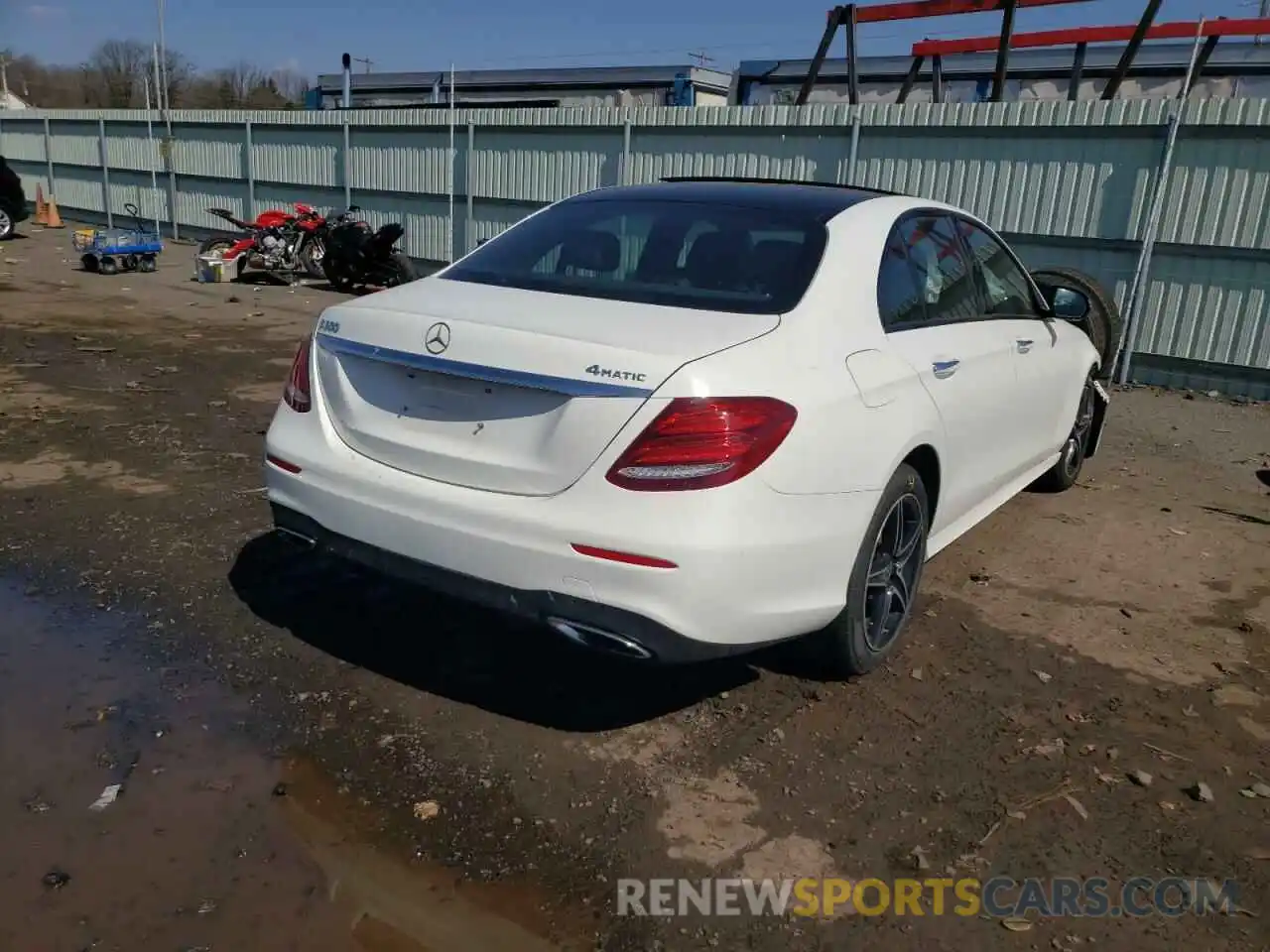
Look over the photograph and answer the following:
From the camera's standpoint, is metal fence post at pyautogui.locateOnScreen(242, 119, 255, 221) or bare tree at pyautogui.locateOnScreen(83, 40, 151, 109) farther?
bare tree at pyautogui.locateOnScreen(83, 40, 151, 109)

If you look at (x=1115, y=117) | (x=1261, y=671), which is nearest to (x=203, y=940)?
(x=1261, y=671)

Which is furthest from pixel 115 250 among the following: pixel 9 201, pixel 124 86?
pixel 124 86

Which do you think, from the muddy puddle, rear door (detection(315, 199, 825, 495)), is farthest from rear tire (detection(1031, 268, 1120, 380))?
the muddy puddle

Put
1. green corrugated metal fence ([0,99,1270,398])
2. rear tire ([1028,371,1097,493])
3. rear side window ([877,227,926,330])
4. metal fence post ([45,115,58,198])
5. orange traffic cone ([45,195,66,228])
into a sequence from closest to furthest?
1. rear side window ([877,227,926,330])
2. rear tire ([1028,371,1097,493])
3. green corrugated metal fence ([0,99,1270,398])
4. orange traffic cone ([45,195,66,228])
5. metal fence post ([45,115,58,198])

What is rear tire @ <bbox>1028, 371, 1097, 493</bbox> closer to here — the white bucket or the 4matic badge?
the 4matic badge

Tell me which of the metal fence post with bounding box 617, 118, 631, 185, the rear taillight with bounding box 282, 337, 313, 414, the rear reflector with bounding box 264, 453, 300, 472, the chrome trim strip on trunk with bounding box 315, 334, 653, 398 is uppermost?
the metal fence post with bounding box 617, 118, 631, 185

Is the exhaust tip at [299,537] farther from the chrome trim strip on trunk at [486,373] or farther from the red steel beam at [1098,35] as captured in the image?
the red steel beam at [1098,35]

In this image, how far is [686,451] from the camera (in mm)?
2621

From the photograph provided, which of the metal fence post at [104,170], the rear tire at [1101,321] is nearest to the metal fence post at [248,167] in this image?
the metal fence post at [104,170]

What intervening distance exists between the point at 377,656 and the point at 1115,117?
29.7 feet

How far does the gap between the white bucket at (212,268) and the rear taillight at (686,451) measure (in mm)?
13723

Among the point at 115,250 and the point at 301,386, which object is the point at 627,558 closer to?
the point at 301,386

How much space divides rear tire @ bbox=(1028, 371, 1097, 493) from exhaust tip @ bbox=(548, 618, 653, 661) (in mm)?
3864

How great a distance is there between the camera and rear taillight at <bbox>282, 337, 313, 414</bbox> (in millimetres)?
3266
